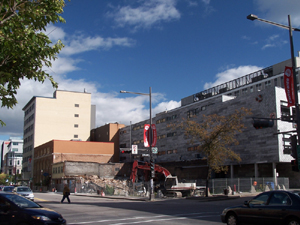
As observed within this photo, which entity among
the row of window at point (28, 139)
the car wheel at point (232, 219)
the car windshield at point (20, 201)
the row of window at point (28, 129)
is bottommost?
the car wheel at point (232, 219)

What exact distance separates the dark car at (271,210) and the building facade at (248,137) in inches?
865

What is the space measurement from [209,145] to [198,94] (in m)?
75.3

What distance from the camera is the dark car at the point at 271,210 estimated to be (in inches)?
419

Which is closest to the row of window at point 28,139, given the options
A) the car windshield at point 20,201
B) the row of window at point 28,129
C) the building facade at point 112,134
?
the row of window at point 28,129

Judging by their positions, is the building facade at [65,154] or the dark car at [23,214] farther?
the building facade at [65,154]

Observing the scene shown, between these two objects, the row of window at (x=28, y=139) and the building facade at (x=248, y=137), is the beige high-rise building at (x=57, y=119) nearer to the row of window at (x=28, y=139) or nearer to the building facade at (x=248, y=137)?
the row of window at (x=28, y=139)

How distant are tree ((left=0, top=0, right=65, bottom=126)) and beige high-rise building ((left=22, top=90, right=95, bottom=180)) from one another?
93.5m

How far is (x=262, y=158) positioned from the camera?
51625 millimetres

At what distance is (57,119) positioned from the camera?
10131 centimetres

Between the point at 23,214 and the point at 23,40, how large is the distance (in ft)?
17.4

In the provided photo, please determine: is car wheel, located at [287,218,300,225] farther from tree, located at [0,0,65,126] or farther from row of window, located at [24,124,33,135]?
row of window, located at [24,124,33,135]

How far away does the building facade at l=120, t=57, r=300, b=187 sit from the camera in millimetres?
50344

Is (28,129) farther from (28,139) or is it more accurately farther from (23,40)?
(23,40)

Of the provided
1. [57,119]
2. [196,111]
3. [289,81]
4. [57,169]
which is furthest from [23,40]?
[57,119]
